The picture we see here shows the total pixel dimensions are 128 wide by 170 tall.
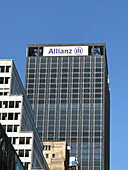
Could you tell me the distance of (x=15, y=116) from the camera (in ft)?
417

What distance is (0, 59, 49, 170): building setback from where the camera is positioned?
406ft

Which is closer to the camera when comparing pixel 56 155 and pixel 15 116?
pixel 15 116

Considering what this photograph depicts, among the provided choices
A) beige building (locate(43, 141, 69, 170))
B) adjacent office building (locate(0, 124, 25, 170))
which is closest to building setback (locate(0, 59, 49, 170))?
adjacent office building (locate(0, 124, 25, 170))

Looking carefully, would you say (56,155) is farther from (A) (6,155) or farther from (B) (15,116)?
(A) (6,155)

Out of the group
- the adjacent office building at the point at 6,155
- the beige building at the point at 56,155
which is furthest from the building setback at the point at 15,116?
the beige building at the point at 56,155

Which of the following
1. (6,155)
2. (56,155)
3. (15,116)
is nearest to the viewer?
(6,155)

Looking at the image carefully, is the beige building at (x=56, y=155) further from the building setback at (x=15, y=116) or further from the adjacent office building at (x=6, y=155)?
the adjacent office building at (x=6, y=155)

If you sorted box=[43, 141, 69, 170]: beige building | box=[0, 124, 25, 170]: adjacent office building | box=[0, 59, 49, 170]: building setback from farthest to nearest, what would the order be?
box=[43, 141, 69, 170]: beige building → box=[0, 59, 49, 170]: building setback → box=[0, 124, 25, 170]: adjacent office building

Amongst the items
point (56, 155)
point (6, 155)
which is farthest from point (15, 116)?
point (56, 155)

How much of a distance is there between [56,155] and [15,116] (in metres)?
64.5

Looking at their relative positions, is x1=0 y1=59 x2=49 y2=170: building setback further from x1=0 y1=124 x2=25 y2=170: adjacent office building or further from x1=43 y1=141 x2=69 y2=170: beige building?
x1=43 y1=141 x2=69 y2=170: beige building

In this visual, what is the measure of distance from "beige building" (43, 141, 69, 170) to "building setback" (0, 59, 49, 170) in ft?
165

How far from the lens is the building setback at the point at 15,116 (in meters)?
124

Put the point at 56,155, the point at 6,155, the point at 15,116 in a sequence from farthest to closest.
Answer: the point at 56,155 < the point at 15,116 < the point at 6,155
